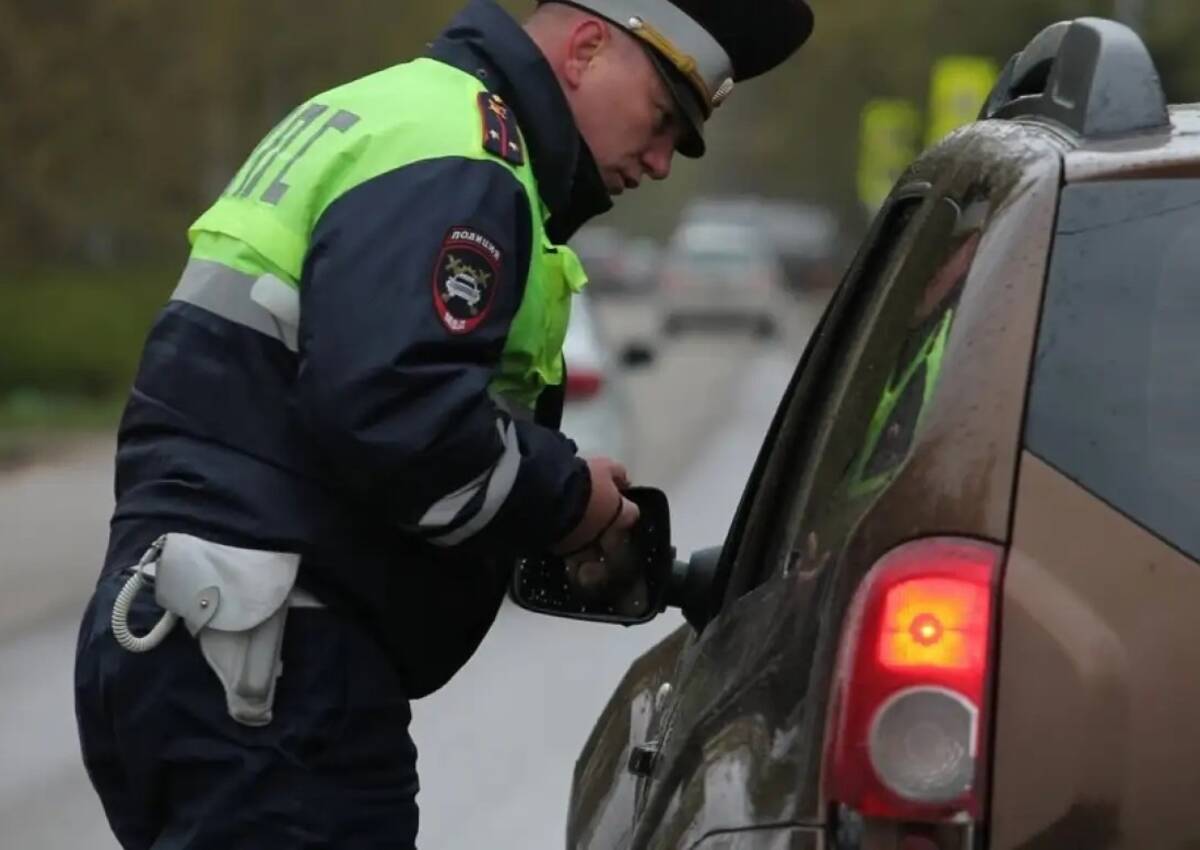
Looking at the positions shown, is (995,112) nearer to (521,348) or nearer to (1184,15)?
(521,348)

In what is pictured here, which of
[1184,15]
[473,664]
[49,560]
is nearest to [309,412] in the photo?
[473,664]

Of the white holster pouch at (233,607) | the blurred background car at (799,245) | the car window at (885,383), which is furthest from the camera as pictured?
the blurred background car at (799,245)

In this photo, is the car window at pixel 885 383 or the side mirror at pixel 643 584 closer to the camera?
the car window at pixel 885 383

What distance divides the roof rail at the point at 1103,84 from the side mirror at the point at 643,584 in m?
0.85

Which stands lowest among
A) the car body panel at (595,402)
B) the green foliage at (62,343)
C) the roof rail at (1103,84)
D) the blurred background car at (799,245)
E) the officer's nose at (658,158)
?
the roof rail at (1103,84)

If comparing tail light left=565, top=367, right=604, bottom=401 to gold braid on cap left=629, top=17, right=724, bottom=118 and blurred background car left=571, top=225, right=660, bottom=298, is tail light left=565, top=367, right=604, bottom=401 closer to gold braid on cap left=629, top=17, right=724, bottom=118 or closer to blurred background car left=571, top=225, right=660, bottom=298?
gold braid on cap left=629, top=17, right=724, bottom=118

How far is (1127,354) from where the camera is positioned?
2.40m

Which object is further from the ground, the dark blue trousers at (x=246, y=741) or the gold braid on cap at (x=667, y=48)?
the gold braid on cap at (x=667, y=48)

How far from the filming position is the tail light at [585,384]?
12836mm

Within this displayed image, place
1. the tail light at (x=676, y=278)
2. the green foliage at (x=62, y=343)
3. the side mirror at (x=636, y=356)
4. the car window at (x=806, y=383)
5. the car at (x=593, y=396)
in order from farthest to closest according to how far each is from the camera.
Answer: the tail light at (x=676, y=278)
the green foliage at (x=62, y=343)
the side mirror at (x=636, y=356)
the car at (x=593, y=396)
the car window at (x=806, y=383)

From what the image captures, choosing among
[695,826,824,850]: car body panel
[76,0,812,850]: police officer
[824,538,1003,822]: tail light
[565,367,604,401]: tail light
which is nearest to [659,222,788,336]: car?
[565,367,604,401]: tail light

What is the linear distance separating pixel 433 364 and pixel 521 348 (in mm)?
326

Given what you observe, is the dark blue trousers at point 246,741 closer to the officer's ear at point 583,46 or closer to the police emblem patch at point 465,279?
the police emblem patch at point 465,279

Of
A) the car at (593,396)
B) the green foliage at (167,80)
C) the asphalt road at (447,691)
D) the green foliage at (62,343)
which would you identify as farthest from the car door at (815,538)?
the green foliage at (62,343)
